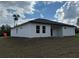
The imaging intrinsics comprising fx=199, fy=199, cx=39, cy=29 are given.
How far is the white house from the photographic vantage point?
25.6 m

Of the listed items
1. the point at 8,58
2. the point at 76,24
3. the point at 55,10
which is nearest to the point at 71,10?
the point at 55,10

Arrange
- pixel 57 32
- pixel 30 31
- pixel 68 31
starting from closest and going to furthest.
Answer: pixel 30 31
pixel 57 32
pixel 68 31

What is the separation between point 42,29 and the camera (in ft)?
87.8

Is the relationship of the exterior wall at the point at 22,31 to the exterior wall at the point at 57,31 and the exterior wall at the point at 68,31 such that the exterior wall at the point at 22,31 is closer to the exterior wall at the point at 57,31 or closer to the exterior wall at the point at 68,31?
the exterior wall at the point at 57,31

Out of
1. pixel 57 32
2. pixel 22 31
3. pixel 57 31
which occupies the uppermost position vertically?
pixel 22 31

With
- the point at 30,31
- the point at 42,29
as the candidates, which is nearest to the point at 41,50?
the point at 30,31

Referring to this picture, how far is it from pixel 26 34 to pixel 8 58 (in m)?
15.6

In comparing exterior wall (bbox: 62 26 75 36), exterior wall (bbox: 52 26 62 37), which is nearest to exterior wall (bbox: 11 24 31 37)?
exterior wall (bbox: 52 26 62 37)

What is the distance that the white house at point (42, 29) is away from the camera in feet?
A: 84.1

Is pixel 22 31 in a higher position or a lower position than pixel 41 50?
lower

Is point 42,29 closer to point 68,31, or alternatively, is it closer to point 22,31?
point 22,31

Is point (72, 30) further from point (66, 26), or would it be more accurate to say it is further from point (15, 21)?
point (15, 21)

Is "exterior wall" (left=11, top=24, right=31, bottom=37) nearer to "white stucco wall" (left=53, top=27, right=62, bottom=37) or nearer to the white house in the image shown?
the white house

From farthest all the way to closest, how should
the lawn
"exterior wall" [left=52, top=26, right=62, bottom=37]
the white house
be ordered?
"exterior wall" [left=52, top=26, right=62, bottom=37]
the white house
the lawn
